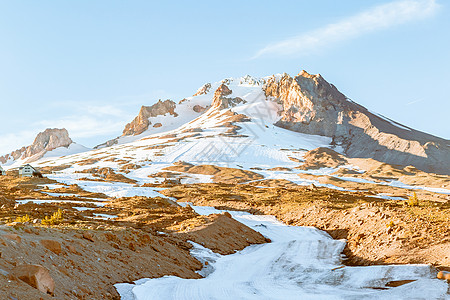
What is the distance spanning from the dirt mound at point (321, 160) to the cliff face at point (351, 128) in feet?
63.9

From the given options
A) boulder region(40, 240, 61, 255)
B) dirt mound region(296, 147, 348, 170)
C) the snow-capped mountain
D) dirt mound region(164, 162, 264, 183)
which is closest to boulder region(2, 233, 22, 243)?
boulder region(40, 240, 61, 255)

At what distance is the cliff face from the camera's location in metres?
124

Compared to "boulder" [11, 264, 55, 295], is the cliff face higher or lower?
higher

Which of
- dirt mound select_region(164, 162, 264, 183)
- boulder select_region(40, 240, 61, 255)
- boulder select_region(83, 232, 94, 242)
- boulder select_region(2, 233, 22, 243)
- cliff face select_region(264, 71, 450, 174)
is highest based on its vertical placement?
cliff face select_region(264, 71, 450, 174)

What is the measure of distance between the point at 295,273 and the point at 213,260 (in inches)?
145

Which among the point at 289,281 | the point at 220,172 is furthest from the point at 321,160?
the point at 289,281

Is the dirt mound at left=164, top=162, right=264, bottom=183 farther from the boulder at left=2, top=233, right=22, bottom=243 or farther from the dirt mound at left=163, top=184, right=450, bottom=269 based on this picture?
the boulder at left=2, top=233, right=22, bottom=243

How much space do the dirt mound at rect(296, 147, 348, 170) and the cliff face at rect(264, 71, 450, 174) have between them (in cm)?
1948

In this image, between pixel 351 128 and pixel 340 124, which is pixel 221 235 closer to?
pixel 351 128

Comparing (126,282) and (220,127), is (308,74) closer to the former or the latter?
(220,127)

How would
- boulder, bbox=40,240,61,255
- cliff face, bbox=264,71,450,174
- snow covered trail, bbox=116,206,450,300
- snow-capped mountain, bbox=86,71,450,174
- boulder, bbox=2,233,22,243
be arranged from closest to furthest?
boulder, bbox=2,233,22,243, boulder, bbox=40,240,61,255, snow covered trail, bbox=116,206,450,300, cliff face, bbox=264,71,450,174, snow-capped mountain, bbox=86,71,450,174

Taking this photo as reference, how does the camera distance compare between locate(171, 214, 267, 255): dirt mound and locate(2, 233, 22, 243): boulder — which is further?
locate(171, 214, 267, 255): dirt mound

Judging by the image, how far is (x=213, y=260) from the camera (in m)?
14.7

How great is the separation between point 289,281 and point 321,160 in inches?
4291
